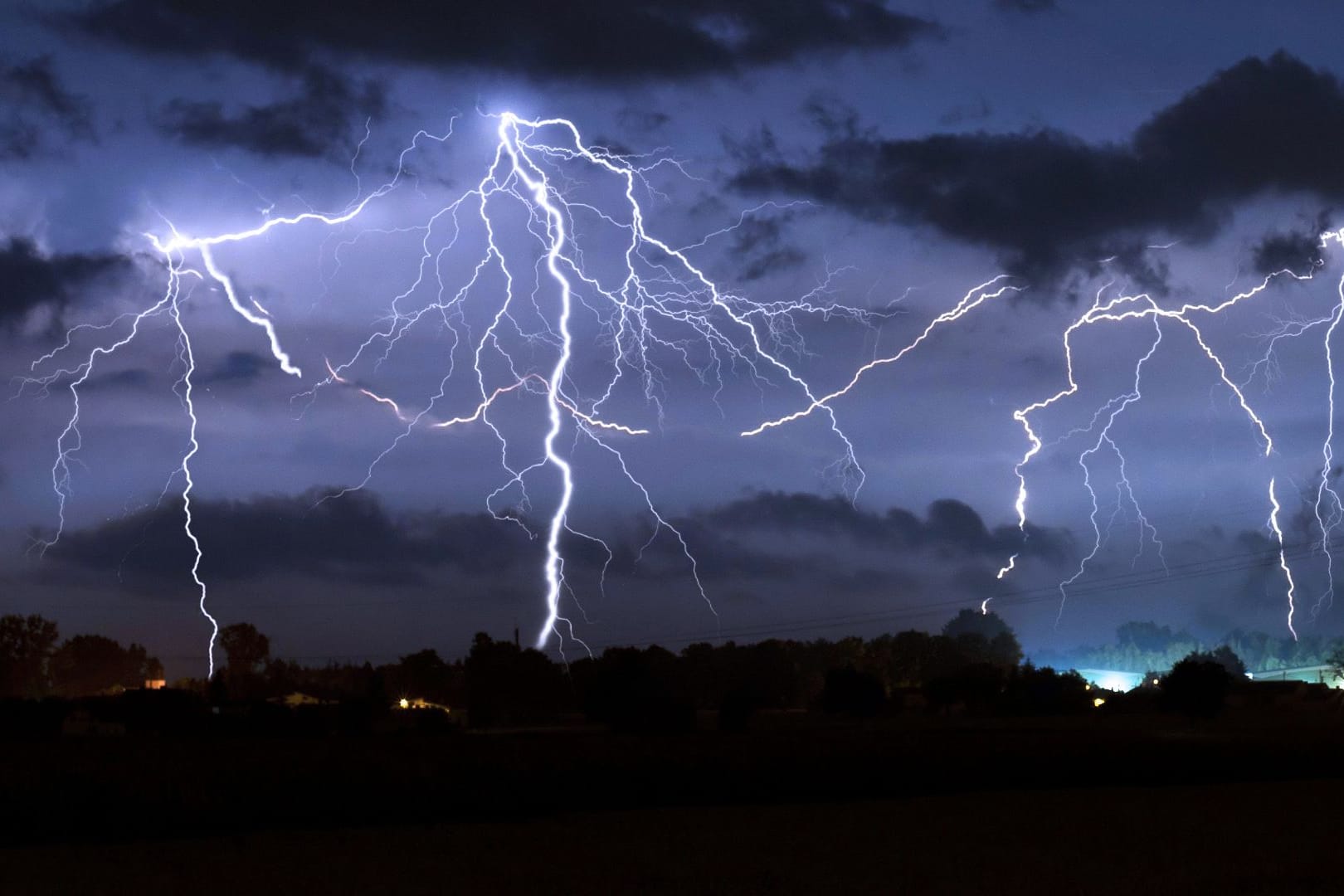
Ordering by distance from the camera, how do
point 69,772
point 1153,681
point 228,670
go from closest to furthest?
point 69,772
point 1153,681
point 228,670

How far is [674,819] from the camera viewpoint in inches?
957

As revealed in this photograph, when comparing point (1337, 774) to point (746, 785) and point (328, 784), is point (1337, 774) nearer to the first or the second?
point (746, 785)

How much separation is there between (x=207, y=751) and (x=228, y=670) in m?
112

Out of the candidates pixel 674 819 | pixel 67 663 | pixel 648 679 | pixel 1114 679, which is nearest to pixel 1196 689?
pixel 648 679

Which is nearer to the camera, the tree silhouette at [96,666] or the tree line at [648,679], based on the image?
the tree line at [648,679]

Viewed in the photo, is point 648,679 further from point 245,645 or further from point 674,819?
point 245,645

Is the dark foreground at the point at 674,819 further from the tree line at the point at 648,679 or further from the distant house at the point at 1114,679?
the distant house at the point at 1114,679

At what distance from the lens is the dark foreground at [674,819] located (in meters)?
17.6

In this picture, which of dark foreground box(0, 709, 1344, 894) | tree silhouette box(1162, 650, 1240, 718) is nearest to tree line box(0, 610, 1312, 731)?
tree silhouette box(1162, 650, 1240, 718)

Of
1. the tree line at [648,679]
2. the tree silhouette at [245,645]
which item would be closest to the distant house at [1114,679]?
the tree line at [648,679]

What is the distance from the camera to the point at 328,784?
24.5 meters

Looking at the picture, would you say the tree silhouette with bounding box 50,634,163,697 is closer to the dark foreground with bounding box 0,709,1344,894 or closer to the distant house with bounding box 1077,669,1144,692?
the distant house with bounding box 1077,669,1144,692

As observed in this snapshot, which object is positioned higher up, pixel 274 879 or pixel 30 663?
pixel 30 663

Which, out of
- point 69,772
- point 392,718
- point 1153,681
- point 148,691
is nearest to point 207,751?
point 69,772
